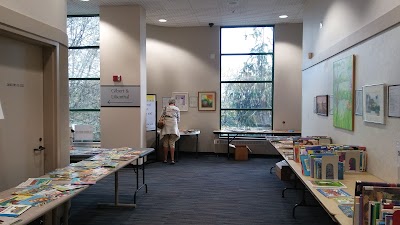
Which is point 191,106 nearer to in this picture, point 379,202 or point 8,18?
point 8,18

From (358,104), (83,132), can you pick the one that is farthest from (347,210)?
(83,132)

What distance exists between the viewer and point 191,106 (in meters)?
8.93

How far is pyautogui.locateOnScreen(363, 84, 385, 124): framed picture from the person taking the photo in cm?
309

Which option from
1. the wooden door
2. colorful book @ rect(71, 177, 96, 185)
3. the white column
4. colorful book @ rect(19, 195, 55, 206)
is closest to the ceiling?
the white column

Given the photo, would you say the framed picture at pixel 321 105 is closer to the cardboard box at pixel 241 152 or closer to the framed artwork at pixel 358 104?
the framed artwork at pixel 358 104

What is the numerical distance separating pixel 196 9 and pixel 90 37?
9.31 ft

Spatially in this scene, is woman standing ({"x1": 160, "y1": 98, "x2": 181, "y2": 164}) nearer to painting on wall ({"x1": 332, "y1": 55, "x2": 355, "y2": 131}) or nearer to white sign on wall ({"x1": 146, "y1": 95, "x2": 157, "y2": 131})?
white sign on wall ({"x1": 146, "y1": 95, "x2": 157, "y2": 131})

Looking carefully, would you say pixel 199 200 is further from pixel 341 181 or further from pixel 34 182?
pixel 34 182

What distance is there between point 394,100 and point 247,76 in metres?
5.99

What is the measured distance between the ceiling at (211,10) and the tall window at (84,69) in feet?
1.61

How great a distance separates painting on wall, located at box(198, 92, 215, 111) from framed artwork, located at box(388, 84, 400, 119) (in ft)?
19.8

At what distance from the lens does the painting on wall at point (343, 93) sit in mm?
3920

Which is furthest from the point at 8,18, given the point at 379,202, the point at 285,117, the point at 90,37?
the point at 285,117

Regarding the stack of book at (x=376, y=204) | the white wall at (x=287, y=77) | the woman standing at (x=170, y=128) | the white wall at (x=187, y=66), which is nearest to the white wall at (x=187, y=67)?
the white wall at (x=187, y=66)
